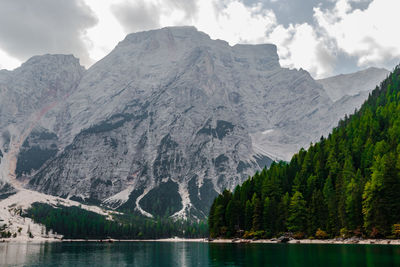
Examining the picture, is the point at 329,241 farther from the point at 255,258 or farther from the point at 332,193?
the point at 255,258

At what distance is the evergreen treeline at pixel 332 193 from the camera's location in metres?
104

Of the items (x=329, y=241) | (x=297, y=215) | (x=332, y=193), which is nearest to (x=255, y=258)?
(x=329, y=241)

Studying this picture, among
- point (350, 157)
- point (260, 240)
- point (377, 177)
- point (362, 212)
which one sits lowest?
point (260, 240)

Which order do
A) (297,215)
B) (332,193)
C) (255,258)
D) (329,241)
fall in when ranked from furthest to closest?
(297,215), (332,193), (329,241), (255,258)

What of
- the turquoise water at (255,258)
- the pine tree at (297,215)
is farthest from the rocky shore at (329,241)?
the turquoise water at (255,258)

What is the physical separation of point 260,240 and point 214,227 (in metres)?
28.1

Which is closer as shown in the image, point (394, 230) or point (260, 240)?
point (394, 230)

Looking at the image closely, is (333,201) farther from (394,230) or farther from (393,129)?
(393,129)

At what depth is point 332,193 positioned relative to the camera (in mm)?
125375

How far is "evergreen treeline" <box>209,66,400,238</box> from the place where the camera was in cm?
10406

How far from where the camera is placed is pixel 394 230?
3752 inches

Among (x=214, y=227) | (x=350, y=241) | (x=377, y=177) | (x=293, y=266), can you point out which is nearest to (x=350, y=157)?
(x=377, y=177)

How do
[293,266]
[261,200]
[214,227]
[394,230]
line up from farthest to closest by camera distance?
[214,227], [261,200], [394,230], [293,266]

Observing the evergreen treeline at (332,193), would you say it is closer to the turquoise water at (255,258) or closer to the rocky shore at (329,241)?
the rocky shore at (329,241)
